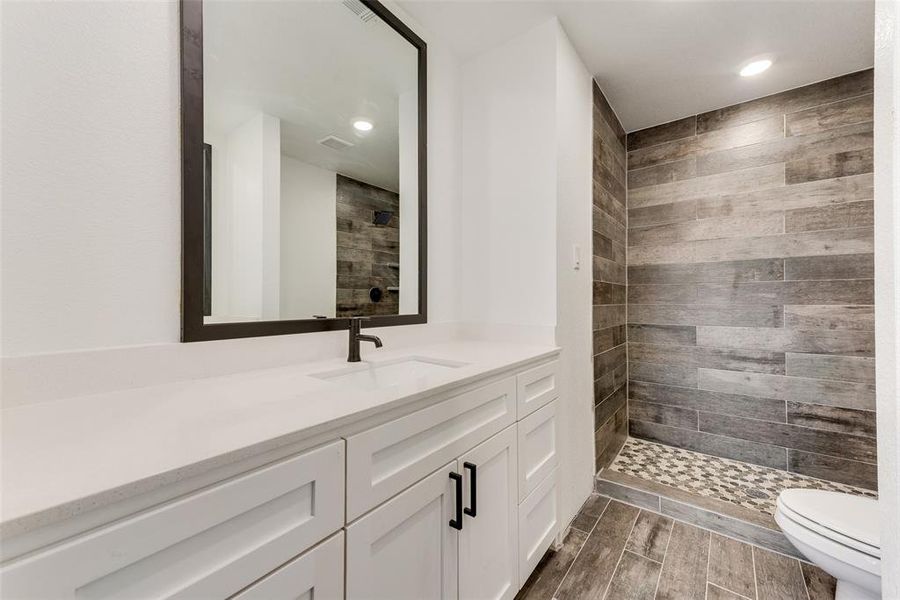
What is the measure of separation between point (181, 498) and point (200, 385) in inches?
19.6

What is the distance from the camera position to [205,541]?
1.73ft

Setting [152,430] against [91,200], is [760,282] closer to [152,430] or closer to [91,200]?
[152,430]

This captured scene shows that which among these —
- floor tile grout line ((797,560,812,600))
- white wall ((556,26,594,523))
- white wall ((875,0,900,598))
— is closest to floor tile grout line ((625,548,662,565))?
white wall ((556,26,594,523))

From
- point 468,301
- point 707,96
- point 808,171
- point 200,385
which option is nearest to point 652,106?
point 707,96

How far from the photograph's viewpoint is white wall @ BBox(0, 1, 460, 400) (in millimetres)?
735

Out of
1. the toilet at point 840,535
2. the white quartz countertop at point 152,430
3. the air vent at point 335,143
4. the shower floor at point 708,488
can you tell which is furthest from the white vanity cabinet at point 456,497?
the air vent at point 335,143

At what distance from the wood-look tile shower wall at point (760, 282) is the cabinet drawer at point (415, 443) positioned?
6.21 feet

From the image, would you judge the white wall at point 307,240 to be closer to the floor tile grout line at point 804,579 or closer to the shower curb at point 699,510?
the shower curb at point 699,510

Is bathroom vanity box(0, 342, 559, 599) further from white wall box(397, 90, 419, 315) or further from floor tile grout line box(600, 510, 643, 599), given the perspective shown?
white wall box(397, 90, 419, 315)

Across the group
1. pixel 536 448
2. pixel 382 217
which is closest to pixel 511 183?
pixel 382 217

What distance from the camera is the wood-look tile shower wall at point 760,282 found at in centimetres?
197

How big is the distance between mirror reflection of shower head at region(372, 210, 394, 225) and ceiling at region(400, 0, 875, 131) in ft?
3.01

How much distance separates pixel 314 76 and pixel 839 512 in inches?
93.2

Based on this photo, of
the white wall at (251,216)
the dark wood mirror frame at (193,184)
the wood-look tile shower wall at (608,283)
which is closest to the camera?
the dark wood mirror frame at (193,184)
